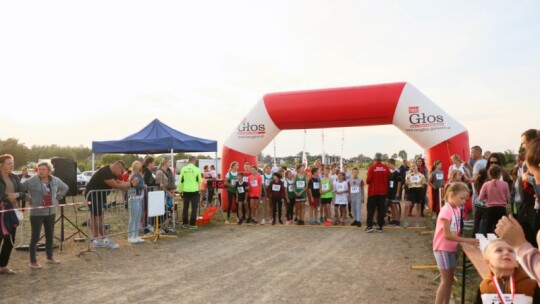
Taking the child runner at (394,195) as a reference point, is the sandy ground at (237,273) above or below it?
below

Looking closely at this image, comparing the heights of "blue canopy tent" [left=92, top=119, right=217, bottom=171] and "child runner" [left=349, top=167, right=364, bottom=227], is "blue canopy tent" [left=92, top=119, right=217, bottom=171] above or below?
above

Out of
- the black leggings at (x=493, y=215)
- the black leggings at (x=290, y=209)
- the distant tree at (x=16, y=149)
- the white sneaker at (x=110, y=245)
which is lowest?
the white sneaker at (x=110, y=245)

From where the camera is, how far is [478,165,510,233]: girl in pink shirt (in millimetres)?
6211

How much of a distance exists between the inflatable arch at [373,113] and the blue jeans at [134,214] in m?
4.86

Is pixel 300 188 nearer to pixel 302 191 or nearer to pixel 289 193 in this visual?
pixel 302 191

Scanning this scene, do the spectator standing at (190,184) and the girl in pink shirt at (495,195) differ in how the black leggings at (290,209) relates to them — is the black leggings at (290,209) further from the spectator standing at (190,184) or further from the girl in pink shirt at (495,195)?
the girl in pink shirt at (495,195)

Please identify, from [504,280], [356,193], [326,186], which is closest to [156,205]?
[326,186]

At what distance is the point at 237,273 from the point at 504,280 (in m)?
4.05

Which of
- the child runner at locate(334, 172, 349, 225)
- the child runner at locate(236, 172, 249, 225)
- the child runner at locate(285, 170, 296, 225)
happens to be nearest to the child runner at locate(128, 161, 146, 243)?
the child runner at locate(236, 172, 249, 225)

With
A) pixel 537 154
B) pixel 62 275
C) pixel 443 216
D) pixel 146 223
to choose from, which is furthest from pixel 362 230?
pixel 537 154

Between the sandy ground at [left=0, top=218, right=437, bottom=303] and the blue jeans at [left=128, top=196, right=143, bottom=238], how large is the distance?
0.28 meters

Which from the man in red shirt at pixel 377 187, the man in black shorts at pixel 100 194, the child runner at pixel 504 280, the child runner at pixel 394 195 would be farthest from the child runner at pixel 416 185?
the child runner at pixel 504 280

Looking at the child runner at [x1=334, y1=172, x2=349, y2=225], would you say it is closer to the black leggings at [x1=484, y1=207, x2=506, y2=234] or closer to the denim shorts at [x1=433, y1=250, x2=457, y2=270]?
the black leggings at [x1=484, y1=207, x2=506, y2=234]

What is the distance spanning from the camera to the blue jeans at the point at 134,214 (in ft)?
27.3
